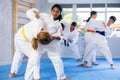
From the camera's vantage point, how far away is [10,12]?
677 centimetres

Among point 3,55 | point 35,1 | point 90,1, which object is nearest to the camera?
point 3,55

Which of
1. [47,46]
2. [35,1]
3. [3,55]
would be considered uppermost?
[35,1]

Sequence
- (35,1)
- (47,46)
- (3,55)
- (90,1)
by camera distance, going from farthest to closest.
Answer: (90,1)
(35,1)
(3,55)
(47,46)

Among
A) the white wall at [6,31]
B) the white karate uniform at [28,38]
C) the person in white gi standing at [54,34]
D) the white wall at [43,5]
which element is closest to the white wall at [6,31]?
the white wall at [6,31]

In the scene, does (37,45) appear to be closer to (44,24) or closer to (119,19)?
(44,24)

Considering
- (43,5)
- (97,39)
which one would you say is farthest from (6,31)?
(43,5)

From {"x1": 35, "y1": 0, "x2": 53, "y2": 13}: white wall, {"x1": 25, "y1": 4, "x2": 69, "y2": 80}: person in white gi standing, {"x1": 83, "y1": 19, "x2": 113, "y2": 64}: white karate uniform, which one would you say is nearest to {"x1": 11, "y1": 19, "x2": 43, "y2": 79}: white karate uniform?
{"x1": 25, "y1": 4, "x2": 69, "y2": 80}: person in white gi standing

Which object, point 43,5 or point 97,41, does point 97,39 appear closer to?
point 97,41

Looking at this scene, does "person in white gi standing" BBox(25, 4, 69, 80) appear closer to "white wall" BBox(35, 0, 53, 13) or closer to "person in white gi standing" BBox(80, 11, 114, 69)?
"person in white gi standing" BBox(80, 11, 114, 69)

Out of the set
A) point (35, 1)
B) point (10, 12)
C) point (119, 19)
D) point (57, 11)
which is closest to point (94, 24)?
point (57, 11)

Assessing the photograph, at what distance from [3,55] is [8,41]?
1.56 ft

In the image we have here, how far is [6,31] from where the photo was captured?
6.64 m

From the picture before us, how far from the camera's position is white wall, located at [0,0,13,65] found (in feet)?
21.2

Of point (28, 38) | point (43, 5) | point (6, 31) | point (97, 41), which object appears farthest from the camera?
point (43, 5)
